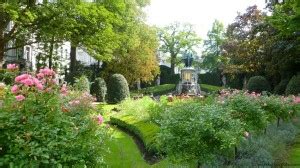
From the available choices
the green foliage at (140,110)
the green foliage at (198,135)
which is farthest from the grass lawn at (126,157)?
the green foliage at (140,110)

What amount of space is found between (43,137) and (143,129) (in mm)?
9777

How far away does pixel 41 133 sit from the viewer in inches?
152

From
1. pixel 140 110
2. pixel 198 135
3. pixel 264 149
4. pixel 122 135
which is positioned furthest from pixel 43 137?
pixel 140 110

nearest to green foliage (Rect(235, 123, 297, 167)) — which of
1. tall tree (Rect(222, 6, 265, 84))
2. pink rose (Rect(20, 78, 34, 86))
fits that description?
pink rose (Rect(20, 78, 34, 86))

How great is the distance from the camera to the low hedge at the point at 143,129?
10.8 metres

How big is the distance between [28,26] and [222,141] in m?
15.6

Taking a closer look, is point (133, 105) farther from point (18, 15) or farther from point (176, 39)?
point (176, 39)

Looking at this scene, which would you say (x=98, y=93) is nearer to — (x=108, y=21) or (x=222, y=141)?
(x=108, y=21)

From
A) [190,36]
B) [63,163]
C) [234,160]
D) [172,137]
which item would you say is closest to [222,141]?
[172,137]

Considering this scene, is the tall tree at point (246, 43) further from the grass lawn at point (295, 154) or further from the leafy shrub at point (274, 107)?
the grass lawn at point (295, 154)

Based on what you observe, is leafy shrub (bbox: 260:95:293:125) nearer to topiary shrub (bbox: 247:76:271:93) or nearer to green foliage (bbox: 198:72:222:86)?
topiary shrub (bbox: 247:76:271:93)

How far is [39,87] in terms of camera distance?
4238 mm

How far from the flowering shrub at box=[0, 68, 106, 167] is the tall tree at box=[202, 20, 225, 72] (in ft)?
194

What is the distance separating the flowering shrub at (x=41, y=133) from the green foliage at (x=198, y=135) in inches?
90.0
